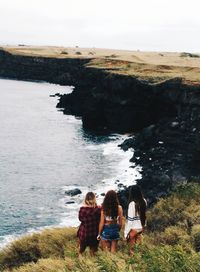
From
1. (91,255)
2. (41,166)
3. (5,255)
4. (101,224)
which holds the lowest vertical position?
(41,166)

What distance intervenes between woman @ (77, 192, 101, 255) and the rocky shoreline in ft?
62.9

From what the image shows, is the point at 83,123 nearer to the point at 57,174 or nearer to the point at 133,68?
the point at 133,68

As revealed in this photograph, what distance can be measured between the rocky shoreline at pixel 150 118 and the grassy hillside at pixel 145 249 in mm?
13739

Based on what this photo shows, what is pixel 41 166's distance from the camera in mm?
→ 46906

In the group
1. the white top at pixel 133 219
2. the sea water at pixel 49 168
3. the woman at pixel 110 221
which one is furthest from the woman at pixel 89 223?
the sea water at pixel 49 168

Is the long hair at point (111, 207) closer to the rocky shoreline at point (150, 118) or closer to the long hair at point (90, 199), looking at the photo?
the long hair at point (90, 199)

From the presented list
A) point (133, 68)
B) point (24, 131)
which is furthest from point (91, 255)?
point (133, 68)

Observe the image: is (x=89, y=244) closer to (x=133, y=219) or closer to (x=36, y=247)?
(x=133, y=219)

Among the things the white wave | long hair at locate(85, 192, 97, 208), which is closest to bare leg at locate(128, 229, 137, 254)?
long hair at locate(85, 192, 97, 208)

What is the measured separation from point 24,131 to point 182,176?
33564mm

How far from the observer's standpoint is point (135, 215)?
39.1 feet

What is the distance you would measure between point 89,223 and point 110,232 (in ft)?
1.98

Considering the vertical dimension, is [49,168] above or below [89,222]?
below

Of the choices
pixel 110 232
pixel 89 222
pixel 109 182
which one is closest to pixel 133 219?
pixel 110 232
